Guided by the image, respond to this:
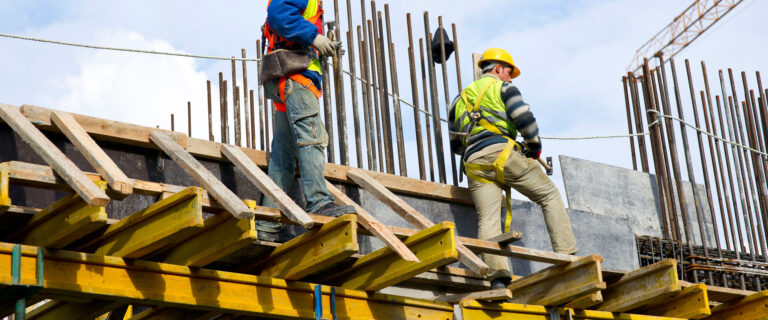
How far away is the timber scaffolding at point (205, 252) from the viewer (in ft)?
19.7

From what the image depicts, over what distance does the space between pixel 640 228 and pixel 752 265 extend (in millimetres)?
1574

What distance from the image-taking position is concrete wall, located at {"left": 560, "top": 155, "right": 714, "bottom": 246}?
11555 millimetres

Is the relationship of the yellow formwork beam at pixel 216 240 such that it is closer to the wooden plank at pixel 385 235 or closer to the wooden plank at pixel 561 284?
the wooden plank at pixel 385 235

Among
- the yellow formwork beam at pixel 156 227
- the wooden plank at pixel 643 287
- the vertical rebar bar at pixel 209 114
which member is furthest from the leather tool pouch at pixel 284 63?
the vertical rebar bar at pixel 209 114

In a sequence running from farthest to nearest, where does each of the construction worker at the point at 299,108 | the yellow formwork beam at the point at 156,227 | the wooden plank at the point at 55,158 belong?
1. the construction worker at the point at 299,108
2. the yellow formwork beam at the point at 156,227
3. the wooden plank at the point at 55,158

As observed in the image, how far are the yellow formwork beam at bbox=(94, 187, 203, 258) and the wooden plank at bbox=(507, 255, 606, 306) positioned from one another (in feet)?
9.86

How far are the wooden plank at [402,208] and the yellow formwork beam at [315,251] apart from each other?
900 mm

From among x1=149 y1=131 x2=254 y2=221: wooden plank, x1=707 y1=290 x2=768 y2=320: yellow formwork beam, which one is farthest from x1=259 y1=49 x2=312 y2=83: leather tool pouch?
x1=707 y1=290 x2=768 y2=320: yellow formwork beam

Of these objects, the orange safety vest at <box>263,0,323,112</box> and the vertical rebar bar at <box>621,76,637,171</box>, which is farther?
the vertical rebar bar at <box>621,76,637,171</box>

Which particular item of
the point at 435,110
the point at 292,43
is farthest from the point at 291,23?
the point at 435,110

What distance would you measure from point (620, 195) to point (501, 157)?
3700 millimetres

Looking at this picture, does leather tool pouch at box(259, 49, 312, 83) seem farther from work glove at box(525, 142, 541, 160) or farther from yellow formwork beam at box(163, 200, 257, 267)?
work glove at box(525, 142, 541, 160)

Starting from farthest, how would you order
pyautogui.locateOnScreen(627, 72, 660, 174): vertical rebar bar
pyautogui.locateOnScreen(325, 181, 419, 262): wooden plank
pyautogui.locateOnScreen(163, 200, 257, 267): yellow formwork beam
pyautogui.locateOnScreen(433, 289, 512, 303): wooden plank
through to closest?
pyautogui.locateOnScreen(627, 72, 660, 174): vertical rebar bar
pyautogui.locateOnScreen(433, 289, 512, 303): wooden plank
pyautogui.locateOnScreen(325, 181, 419, 262): wooden plank
pyautogui.locateOnScreen(163, 200, 257, 267): yellow formwork beam

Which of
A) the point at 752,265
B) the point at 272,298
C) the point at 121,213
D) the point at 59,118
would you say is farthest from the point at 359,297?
the point at 752,265
